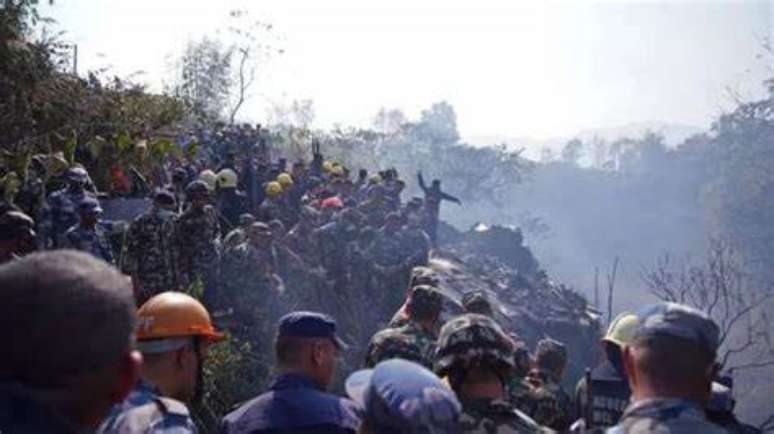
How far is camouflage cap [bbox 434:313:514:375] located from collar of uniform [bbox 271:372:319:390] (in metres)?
0.68

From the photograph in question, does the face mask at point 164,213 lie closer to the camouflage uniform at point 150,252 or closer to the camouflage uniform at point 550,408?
the camouflage uniform at point 150,252

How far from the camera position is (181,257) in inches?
349

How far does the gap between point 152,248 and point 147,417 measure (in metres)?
6.19

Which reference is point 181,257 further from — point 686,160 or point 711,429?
point 686,160

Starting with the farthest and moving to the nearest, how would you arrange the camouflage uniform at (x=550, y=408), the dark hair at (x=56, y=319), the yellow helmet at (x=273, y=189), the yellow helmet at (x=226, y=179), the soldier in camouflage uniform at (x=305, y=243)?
the yellow helmet at (x=273, y=189) → the yellow helmet at (x=226, y=179) → the soldier in camouflage uniform at (x=305, y=243) → the camouflage uniform at (x=550, y=408) → the dark hair at (x=56, y=319)

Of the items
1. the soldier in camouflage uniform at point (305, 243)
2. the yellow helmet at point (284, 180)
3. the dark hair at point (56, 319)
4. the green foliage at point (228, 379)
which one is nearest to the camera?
the dark hair at point (56, 319)

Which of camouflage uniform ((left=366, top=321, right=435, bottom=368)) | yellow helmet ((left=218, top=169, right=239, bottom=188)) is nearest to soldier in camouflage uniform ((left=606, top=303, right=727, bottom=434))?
camouflage uniform ((left=366, top=321, right=435, bottom=368))

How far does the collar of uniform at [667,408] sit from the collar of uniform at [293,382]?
151cm

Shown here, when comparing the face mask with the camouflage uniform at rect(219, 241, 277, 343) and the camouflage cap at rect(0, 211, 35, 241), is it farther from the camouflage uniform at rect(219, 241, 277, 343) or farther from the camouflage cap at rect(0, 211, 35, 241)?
the camouflage cap at rect(0, 211, 35, 241)

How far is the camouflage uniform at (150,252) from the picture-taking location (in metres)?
8.59

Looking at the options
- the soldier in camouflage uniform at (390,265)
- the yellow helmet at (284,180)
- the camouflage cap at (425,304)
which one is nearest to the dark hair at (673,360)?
the camouflage cap at (425,304)

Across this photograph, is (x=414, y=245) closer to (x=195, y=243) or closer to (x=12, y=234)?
(x=195, y=243)

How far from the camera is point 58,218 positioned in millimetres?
8148

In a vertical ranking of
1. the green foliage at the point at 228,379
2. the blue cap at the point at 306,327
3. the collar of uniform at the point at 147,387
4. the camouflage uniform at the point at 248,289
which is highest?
the blue cap at the point at 306,327
